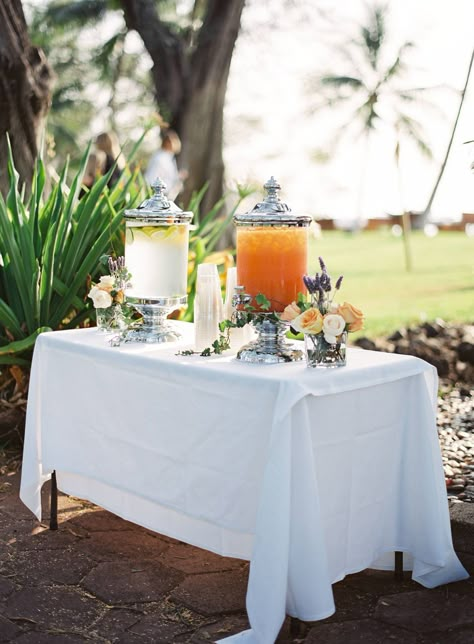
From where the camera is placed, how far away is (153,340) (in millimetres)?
3438

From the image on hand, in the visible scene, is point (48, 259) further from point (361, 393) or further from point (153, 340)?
point (361, 393)

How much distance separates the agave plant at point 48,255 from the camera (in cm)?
446

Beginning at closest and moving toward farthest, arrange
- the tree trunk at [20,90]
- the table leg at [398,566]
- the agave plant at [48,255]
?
1. the table leg at [398,566]
2. the agave plant at [48,255]
3. the tree trunk at [20,90]

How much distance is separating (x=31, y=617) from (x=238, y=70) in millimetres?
19990

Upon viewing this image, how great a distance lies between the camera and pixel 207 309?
3223 mm

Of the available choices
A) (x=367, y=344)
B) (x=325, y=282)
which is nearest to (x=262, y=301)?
(x=325, y=282)

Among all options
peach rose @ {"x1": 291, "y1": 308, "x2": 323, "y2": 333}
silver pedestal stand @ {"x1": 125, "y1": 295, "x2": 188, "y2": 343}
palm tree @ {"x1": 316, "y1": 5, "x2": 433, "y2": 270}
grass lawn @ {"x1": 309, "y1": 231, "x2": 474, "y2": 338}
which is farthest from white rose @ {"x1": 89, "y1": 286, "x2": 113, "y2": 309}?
palm tree @ {"x1": 316, "y1": 5, "x2": 433, "y2": 270}

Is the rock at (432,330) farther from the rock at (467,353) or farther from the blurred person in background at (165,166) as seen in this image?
the blurred person in background at (165,166)

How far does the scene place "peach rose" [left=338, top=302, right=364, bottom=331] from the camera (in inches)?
112

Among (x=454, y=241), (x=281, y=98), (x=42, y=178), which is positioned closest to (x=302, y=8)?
(x=42, y=178)

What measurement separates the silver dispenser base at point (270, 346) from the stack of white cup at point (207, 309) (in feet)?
0.70

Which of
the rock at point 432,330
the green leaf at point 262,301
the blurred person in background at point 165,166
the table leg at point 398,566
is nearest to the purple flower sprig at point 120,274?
the green leaf at point 262,301

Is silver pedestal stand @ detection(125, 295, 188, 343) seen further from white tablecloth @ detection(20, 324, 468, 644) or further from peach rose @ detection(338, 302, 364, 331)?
peach rose @ detection(338, 302, 364, 331)

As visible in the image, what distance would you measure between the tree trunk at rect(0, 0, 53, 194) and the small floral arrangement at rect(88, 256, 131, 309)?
2185mm
